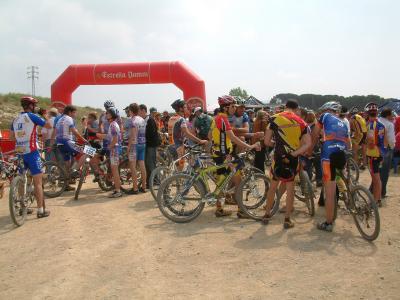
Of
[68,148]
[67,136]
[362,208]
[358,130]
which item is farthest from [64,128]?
[358,130]

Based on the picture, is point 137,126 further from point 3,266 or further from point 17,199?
point 3,266

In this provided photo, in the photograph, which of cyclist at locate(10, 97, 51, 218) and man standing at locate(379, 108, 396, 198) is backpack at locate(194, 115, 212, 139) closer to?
cyclist at locate(10, 97, 51, 218)

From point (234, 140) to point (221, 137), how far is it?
11.7 inches

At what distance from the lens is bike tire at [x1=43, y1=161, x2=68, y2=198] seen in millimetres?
8055

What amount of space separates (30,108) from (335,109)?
15.8 ft

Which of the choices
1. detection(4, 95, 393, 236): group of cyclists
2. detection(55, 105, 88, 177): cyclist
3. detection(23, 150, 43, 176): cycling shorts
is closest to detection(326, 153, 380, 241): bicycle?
detection(4, 95, 393, 236): group of cyclists

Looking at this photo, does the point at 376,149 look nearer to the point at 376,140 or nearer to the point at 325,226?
the point at 376,140

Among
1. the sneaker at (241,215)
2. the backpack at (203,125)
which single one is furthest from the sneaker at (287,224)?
the backpack at (203,125)

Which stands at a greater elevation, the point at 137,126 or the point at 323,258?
the point at 137,126

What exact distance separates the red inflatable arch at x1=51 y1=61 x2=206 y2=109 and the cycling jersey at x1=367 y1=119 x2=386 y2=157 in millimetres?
9152

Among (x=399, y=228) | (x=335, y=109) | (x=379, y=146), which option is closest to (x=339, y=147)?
(x=335, y=109)

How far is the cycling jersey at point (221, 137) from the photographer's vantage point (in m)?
6.12

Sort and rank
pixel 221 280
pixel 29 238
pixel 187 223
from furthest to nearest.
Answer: pixel 187 223 < pixel 29 238 < pixel 221 280

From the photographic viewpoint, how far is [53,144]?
876cm
